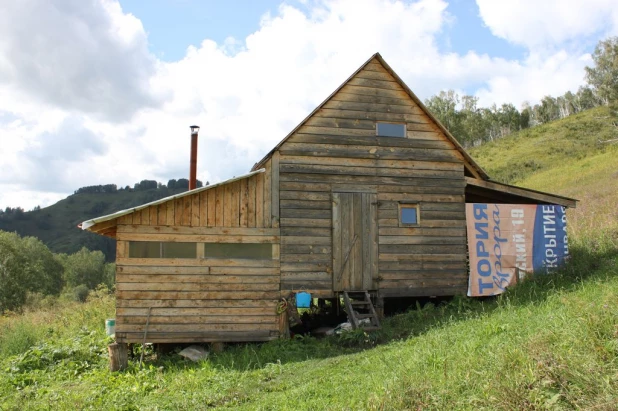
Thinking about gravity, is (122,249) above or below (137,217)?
below

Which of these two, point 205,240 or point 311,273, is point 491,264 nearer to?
point 311,273

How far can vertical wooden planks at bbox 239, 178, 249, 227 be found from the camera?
13.5m

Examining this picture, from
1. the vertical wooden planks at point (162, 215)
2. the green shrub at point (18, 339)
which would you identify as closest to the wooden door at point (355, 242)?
the vertical wooden planks at point (162, 215)

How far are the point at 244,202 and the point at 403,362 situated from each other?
6.72 metres

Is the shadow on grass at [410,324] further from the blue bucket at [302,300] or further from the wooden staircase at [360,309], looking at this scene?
the blue bucket at [302,300]

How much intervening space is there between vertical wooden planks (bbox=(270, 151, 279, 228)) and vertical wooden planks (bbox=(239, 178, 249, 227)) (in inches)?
27.4

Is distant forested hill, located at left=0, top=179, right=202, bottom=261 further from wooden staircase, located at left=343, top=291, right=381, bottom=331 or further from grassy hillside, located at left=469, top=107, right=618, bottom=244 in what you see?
wooden staircase, located at left=343, top=291, right=381, bottom=331

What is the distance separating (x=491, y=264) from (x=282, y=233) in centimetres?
625

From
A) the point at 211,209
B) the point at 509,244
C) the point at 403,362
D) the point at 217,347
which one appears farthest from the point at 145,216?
the point at 509,244

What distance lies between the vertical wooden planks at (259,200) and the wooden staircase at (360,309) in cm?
303

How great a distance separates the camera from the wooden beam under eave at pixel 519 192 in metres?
14.9

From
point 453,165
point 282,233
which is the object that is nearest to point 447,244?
point 453,165

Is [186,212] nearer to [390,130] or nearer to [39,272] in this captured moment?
[390,130]

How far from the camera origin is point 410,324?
13.0 meters
